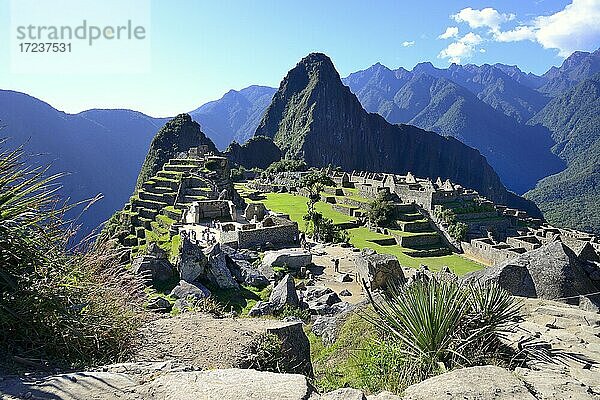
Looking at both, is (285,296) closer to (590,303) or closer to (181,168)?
(590,303)

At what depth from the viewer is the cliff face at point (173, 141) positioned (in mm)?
84438

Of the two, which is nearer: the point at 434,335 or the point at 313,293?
the point at 434,335

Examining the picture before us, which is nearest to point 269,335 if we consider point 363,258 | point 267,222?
point 363,258

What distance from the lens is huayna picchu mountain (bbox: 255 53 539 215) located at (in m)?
149

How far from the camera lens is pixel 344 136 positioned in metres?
160

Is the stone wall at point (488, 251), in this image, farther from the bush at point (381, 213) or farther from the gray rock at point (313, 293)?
the gray rock at point (313, 293)

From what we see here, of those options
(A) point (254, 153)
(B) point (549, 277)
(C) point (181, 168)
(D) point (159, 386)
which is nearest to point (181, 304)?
(D) point (159, 386)

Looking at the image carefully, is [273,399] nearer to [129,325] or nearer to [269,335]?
[129,325]

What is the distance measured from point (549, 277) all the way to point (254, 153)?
10559cm

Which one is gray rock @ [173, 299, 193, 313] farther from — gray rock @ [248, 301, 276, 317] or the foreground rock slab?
the foreground rock slab

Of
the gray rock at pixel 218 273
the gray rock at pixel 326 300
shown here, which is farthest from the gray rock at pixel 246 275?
the gray rock at pixel 326 300

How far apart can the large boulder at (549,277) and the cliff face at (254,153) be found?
96141 mm

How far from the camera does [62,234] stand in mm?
4246

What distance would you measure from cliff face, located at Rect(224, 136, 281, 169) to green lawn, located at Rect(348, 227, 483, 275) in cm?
7207
